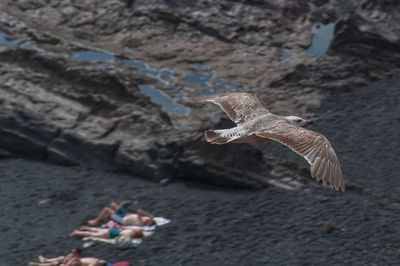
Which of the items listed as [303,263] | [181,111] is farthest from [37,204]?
[303,263]

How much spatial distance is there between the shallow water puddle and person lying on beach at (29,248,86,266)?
5.60 meters

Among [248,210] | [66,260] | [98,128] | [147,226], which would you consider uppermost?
[98,128]

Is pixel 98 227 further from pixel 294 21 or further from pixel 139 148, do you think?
pixel 294 21

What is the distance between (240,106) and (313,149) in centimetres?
140

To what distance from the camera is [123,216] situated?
912 centimetres

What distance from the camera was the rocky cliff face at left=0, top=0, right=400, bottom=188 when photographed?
10031 millimetres

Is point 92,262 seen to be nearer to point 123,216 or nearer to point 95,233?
point 95,233

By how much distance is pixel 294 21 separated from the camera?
12297 mm

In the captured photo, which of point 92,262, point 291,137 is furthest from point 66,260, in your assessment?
point 291,137

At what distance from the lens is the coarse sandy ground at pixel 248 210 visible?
8.05m

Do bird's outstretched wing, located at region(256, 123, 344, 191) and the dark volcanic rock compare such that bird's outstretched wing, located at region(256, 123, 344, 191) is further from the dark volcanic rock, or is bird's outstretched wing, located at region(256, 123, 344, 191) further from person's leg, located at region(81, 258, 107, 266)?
the dark volcanic rock

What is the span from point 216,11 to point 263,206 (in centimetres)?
464

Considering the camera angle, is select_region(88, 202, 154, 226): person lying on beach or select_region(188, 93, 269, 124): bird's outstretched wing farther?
select_region(88, 202, 154, 226): person lying on beach

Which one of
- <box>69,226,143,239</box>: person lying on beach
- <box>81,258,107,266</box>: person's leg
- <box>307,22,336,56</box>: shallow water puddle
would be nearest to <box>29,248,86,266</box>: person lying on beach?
<box>81,258,107,266</box>: person's leg
